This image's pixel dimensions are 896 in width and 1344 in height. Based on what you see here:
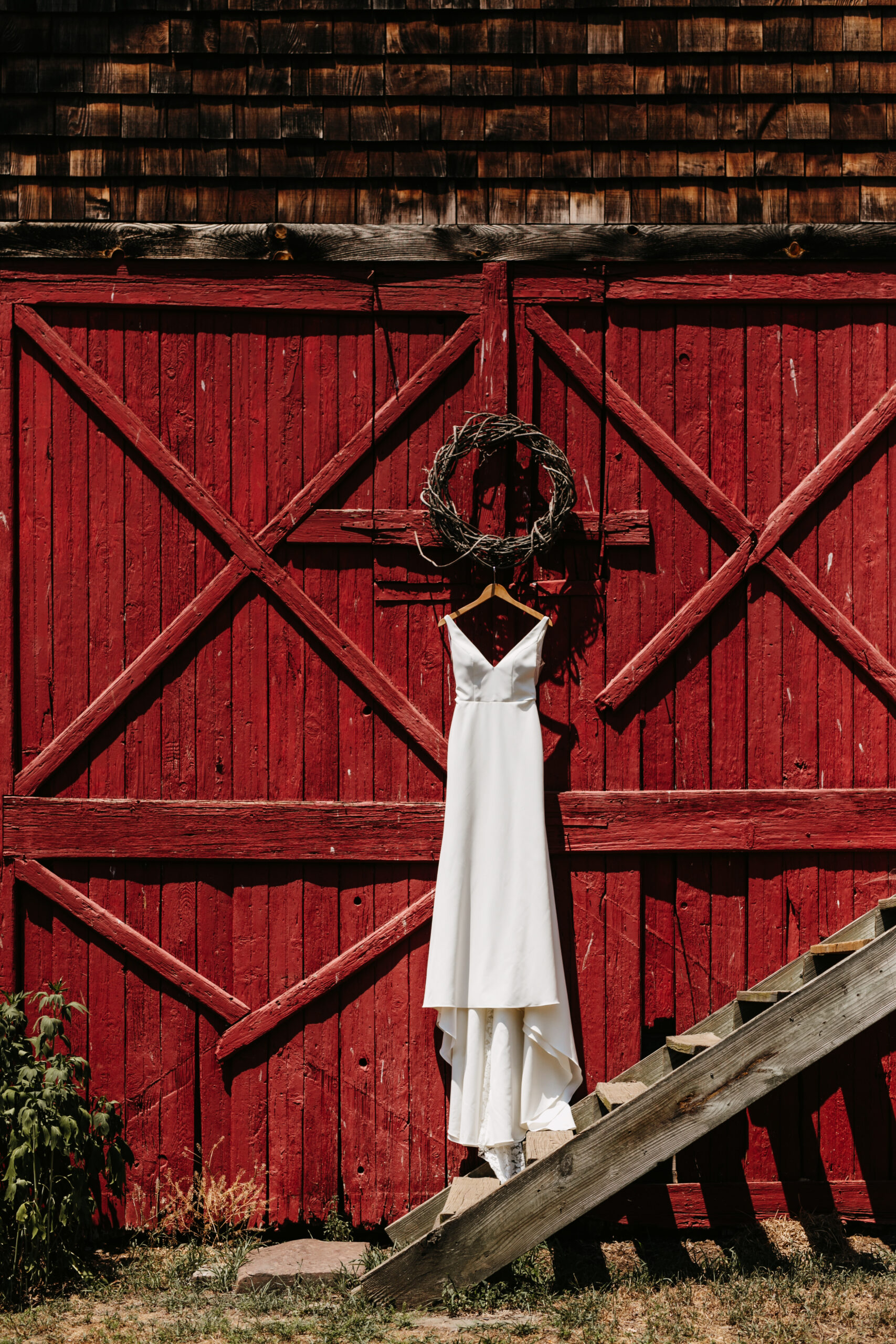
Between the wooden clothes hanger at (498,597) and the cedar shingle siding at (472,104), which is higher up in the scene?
the cedar shingle siding at (472,104)

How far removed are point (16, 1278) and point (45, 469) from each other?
11.3 ft

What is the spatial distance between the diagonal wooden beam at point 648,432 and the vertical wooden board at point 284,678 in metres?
1.15

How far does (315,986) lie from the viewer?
4594mm

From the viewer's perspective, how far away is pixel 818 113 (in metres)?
4.70

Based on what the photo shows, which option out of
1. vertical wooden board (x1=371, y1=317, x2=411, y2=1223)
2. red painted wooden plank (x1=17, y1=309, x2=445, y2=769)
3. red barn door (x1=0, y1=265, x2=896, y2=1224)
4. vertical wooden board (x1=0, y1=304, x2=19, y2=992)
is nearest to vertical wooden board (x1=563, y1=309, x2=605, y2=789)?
red barn door (x1=0, y1=265, x2=896, y2=1224)

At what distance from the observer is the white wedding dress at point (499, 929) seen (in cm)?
423

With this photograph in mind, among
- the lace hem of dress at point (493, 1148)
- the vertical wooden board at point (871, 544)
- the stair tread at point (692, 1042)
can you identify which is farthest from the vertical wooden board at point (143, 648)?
the vertical wooden board at point (871, 544)

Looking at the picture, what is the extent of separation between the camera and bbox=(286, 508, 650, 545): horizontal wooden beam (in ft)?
15.3

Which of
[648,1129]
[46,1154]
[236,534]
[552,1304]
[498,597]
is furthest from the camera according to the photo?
[236,534]

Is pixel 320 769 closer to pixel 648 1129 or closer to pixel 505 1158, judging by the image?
pixel 505 1158

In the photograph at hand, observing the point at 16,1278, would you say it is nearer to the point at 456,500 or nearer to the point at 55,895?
the point at 55,895

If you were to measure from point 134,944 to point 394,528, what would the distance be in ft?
7.43

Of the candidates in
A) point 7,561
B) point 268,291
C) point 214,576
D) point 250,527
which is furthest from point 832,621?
point 7,561

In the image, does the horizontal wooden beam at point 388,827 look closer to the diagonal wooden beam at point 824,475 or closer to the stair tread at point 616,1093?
the stair tread at point 616,1093
